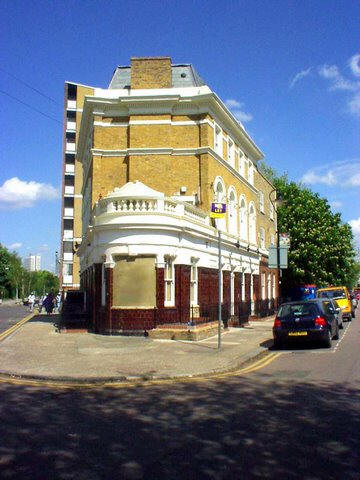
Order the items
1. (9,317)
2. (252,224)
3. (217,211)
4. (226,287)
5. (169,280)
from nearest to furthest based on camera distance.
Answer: (217,211)
(169,280)
(226,287)
(9,317)
(252,224)

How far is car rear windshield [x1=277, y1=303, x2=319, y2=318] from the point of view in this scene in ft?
52.2

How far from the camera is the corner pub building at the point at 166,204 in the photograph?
19.0m

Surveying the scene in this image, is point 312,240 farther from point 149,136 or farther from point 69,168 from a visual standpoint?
point 69,168

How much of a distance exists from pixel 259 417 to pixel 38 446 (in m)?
2.99

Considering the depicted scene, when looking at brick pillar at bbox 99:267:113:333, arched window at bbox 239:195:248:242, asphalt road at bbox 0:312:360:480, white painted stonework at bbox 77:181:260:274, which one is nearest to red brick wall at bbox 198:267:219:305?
white painted stonework at bbox 77:181:260:274

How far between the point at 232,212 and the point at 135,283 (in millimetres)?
12964

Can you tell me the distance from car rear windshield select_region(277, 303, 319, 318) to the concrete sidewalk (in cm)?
122

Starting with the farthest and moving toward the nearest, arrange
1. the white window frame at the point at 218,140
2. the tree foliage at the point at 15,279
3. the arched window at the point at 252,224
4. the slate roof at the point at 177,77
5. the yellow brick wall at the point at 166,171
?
the tree foliage at the point at 15,279 < the arched window at the point at 252,224 < the slate roof at the point at 177,77 < the white window frame at the point at 218,140 < the yellow brick wall at the point at 166,171

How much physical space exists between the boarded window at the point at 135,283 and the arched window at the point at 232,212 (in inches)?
457

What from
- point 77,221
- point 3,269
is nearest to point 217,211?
point 77,221

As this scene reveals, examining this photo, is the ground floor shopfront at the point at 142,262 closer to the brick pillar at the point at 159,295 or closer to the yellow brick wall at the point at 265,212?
the brick pillar at the point at 159,295

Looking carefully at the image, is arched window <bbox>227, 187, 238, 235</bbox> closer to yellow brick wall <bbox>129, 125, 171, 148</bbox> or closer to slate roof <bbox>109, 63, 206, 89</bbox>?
yellow brick wall <bbox>129, 125, 171, 148</bbox>

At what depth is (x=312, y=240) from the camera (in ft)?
159

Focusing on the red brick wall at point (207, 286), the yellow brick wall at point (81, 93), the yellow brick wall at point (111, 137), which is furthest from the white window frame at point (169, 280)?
the yellow brick wall at point (81, 93)
